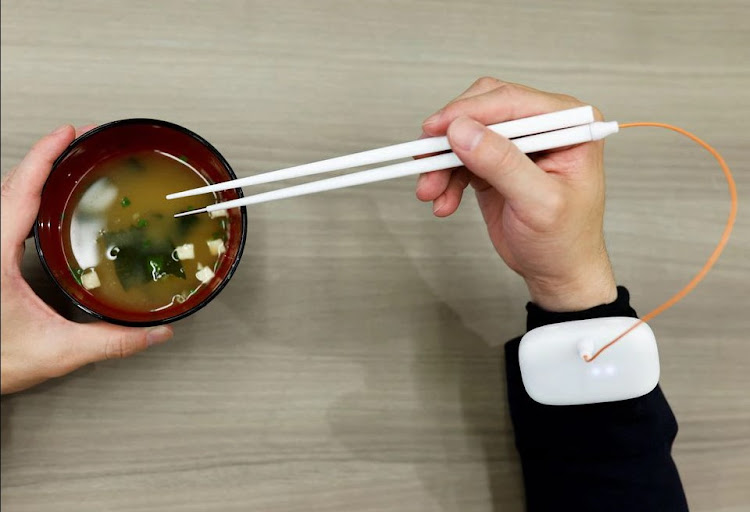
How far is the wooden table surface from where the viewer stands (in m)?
0.86

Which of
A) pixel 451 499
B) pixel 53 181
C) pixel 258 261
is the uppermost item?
pixel 53 181

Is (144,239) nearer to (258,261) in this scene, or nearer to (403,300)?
(258,261)

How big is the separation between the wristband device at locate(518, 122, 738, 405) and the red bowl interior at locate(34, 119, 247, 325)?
396mm

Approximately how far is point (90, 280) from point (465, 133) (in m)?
0.50

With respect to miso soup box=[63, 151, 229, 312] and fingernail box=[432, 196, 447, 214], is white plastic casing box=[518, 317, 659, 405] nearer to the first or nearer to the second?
fingernail box=[432, 196, 447, 214]

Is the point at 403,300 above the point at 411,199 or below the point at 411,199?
below

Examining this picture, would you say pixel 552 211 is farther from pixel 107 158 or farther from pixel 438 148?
pixel 107 158

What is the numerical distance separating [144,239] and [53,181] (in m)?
0.13

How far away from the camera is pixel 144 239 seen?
786 millimetres

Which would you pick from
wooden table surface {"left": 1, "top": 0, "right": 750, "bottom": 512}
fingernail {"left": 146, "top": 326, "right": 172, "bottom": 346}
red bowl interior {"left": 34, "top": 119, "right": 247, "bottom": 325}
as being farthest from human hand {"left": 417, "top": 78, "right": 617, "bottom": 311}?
fingernail {"left": 146, "top": 326, "right": 172, "bottom": 346}

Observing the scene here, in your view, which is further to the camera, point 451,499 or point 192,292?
point 451,499

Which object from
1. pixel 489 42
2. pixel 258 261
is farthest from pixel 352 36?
pixel 258 261

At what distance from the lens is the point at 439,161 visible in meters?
0.70

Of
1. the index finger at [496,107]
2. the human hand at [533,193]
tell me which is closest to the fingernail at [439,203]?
the human hand at [533,193]
